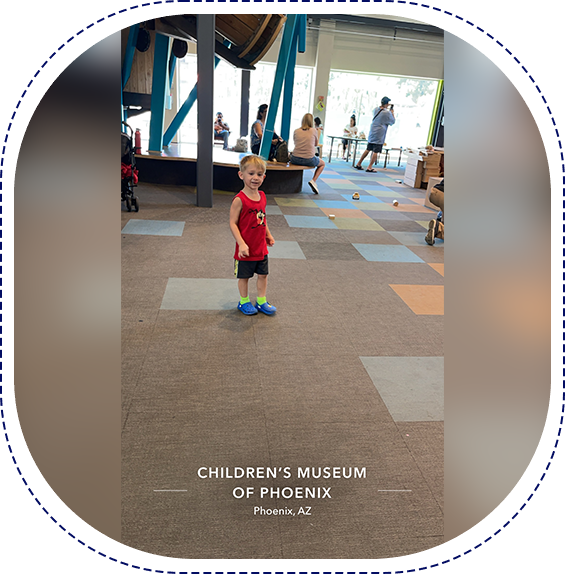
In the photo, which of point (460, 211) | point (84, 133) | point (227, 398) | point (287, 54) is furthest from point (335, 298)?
point (287, 54)

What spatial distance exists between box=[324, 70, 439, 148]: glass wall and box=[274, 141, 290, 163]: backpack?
30.6 feet

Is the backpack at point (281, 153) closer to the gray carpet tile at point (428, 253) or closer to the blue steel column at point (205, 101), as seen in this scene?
the blue steel column at point (205, 101)

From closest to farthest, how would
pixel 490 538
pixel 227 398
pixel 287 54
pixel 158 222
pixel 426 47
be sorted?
pixel 490 538, pixel 227 398, pixel 158 222, pixel 287 54, pixel 426 47

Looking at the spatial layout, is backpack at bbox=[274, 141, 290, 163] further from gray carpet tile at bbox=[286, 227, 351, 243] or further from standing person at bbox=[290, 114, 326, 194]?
gray carpet tile at bbox=[286, 227, 351, 243]

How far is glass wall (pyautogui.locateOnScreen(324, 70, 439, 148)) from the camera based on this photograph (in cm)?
1742

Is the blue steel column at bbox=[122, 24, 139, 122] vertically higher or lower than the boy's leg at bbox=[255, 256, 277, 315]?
higher

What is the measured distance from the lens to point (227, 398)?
2.57m

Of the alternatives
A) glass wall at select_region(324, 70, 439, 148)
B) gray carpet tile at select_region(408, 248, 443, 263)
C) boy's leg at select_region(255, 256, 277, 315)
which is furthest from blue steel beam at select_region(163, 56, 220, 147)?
glass wall at select_region(324, 70, 439, 148)

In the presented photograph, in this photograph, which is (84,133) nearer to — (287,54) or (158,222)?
(158,222)

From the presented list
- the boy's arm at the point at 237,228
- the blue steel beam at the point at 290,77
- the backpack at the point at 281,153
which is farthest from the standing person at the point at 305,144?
the boy's arm at the point at 237,228

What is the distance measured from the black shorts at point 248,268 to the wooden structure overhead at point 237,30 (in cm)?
474

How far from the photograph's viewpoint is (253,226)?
349 centimetres

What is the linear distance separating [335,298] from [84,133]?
3319 millimetres

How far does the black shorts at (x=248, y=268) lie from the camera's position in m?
3.58
